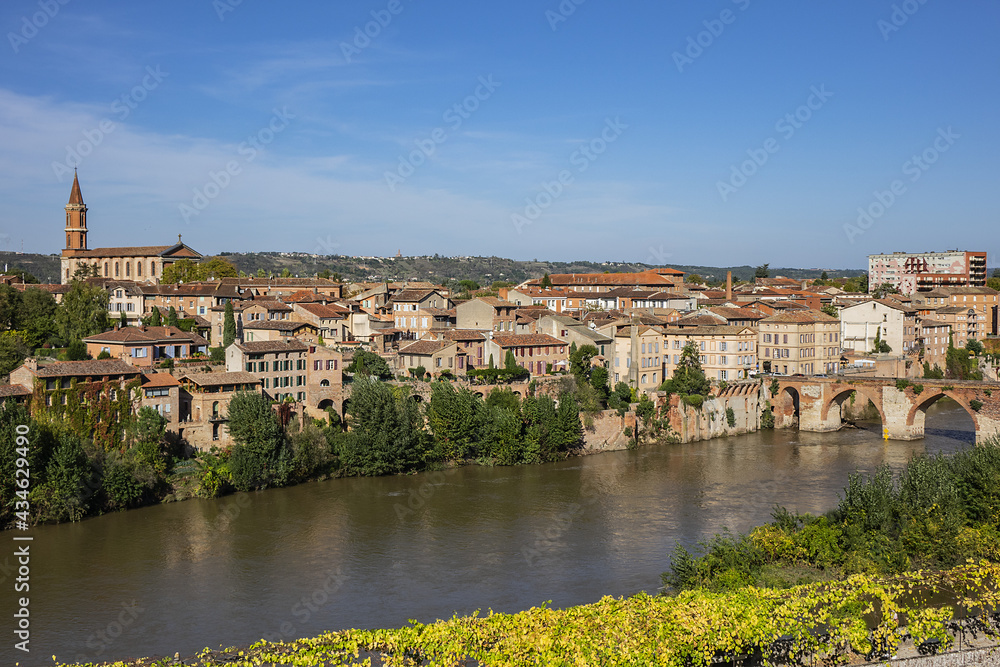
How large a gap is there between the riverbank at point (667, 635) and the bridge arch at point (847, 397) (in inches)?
1327

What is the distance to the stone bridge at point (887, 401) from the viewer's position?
47.2m

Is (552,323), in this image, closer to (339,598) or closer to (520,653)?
(339,598)

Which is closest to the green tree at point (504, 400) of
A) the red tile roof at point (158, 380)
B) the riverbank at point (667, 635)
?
the red tile roof at point (158, 380)

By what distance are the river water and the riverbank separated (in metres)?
4.44

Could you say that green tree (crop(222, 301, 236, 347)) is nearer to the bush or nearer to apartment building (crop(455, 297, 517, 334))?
apartment building (crop(455, 297, 517, 334))

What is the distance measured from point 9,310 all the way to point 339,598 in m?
Answer: 32.8

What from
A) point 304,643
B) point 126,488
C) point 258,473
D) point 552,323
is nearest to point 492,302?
point 552,323

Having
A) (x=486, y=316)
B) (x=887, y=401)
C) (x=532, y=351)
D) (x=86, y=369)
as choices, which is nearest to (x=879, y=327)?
(x=887, y=401)

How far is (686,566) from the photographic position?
23953mm

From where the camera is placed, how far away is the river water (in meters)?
23.2

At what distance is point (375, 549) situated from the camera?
29062mm

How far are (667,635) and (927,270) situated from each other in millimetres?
116740

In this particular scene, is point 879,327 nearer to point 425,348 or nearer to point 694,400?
point 694,400

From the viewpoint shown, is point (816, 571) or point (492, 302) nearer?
point (816, 571)
